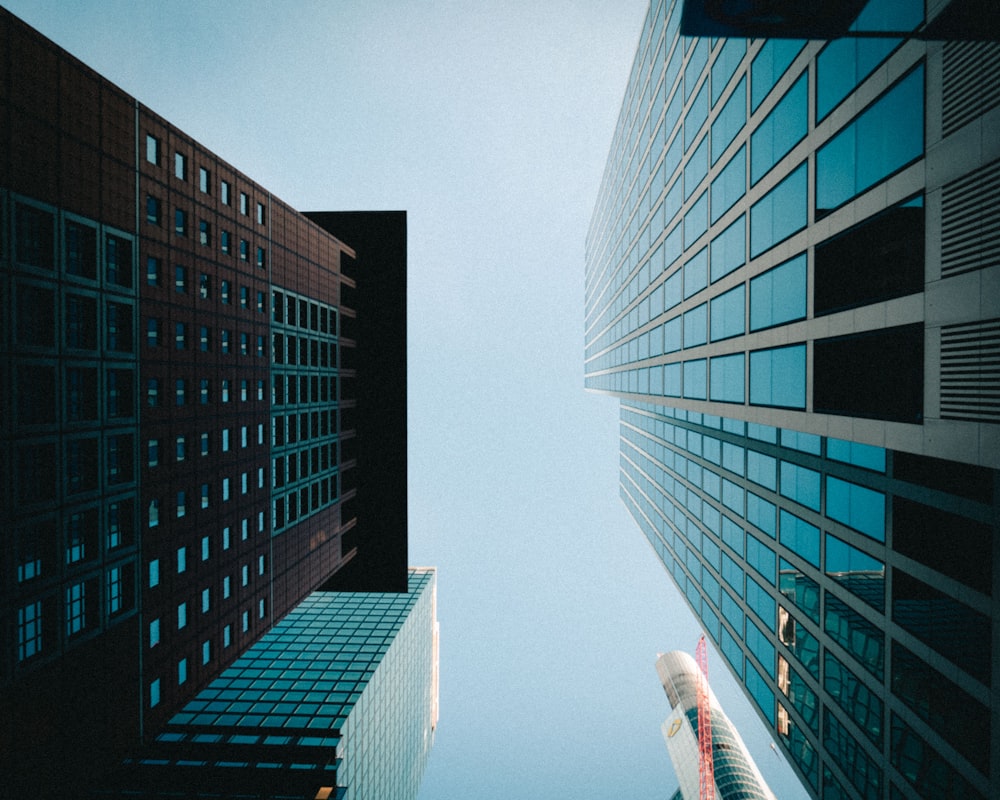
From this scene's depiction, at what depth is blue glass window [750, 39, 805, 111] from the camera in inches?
754

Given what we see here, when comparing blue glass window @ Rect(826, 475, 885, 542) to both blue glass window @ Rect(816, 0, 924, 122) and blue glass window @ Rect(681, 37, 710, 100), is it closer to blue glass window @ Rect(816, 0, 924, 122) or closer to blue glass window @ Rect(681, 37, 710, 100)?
blue glass window @ Rect(816, 0, 924, 122)

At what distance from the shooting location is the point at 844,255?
54.1ft

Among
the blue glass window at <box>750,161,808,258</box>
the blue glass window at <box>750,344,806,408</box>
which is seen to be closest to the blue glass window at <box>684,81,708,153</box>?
the blue glass window at <box>750,161,808,258</box>

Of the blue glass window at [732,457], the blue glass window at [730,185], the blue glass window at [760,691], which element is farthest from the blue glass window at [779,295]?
the blue glass window at [760,691]

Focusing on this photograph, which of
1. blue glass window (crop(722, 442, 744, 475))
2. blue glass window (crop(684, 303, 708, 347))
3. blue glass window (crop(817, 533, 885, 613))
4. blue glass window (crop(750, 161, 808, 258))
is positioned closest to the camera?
blue glass window (crop(817, 533, 885, 613))

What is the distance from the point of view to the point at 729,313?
1017 inches

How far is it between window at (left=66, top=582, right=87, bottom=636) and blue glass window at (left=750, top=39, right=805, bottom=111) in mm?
36998

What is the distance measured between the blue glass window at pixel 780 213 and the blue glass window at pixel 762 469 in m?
10.3

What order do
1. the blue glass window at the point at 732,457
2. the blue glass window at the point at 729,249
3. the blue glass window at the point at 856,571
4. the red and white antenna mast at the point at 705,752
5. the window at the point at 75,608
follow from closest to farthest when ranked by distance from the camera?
the blue glass window at the point at 856,571 → the window at the point at 75,608 → the blue glass window at the point at 729,249 → the blue glass window at the point at 732,457 → the red and white antenna mast at the point at 705,752

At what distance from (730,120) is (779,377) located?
13860 mm

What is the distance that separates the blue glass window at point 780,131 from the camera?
1838 cm

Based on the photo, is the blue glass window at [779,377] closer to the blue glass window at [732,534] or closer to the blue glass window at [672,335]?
the blue glass window at [732,534]

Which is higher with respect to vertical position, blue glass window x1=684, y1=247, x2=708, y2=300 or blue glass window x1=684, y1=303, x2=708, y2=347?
blue glass window x1=684, y1=247, x2=708, y2=300

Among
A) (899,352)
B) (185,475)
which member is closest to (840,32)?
(899,352)
